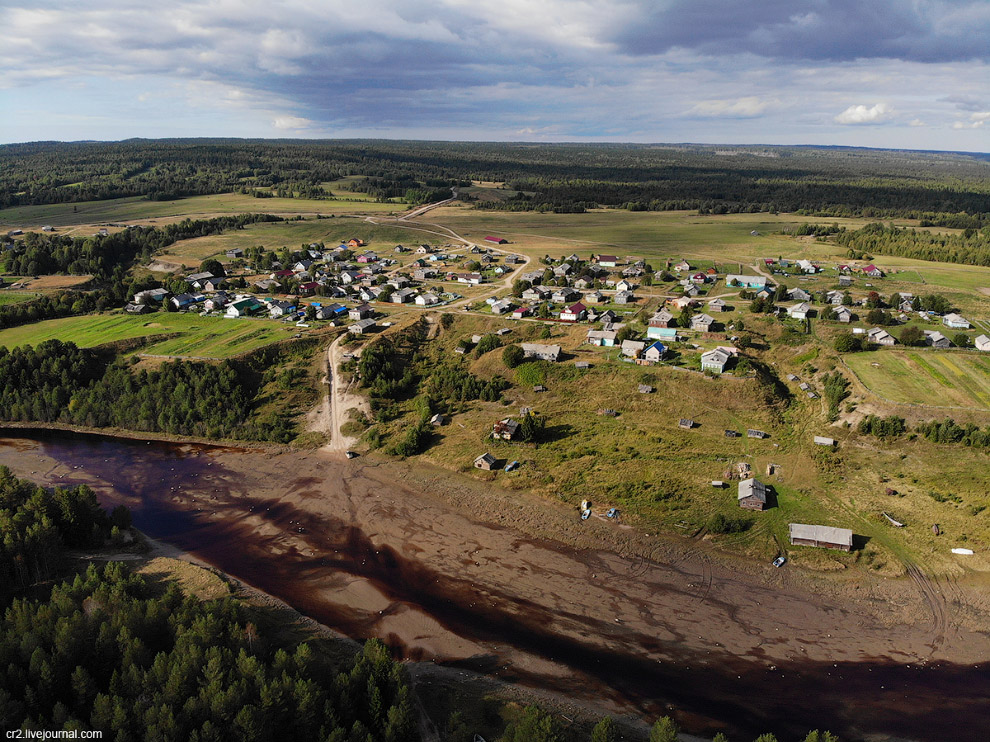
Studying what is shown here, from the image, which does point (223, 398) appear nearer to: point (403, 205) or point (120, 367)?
point (120, 367)

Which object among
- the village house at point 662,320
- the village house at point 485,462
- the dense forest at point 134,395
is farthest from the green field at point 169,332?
the village house at point 662,320

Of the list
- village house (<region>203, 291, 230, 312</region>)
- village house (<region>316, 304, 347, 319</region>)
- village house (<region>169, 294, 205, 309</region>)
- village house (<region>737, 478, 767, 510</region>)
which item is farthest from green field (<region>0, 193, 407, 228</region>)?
village house (<region>737, 478, 767, 510</region>)

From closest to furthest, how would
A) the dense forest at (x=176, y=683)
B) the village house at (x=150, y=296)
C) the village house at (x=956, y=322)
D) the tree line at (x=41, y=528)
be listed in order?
1. the dense forest at (x=176, y=683)
2. the tree line at (x=41, y=528)
3. the village house at (x=956, y=322)
4. the village house at (x=150, y=296)

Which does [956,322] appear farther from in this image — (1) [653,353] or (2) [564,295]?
(2) [564,295]

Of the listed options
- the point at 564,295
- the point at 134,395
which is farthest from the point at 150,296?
the point at 564,295

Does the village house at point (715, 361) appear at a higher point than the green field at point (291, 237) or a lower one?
lower

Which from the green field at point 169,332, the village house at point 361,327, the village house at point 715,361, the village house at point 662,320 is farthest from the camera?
the village house at point 361,327

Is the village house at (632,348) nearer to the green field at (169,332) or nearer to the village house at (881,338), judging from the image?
the village house at (881,338)
